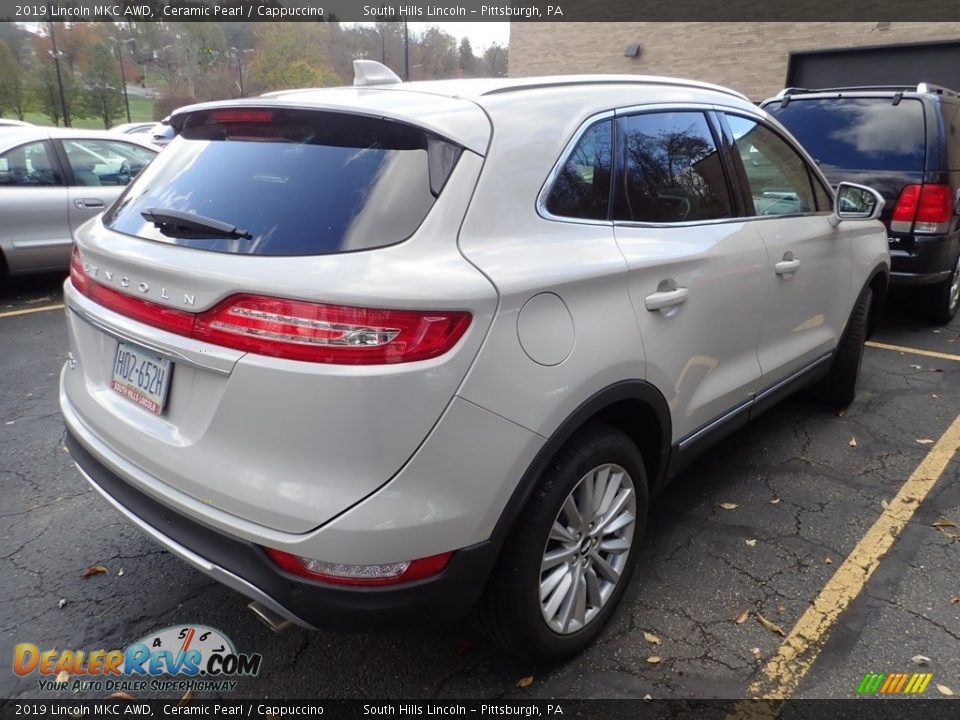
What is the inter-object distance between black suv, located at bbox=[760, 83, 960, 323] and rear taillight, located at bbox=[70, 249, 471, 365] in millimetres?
4986

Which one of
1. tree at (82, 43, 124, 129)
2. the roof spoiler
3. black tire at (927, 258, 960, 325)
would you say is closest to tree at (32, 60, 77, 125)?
tree at (82, 43, 124, 129)

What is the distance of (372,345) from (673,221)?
142 cm

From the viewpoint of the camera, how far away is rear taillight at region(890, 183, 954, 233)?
209 inches

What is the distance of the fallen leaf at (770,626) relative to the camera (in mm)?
2484

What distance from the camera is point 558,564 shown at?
2.18m

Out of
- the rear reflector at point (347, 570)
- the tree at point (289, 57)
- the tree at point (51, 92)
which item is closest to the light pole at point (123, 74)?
the tree at point (51, 92)

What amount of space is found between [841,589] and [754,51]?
17.6m

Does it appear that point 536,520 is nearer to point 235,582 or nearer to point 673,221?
point 235,582

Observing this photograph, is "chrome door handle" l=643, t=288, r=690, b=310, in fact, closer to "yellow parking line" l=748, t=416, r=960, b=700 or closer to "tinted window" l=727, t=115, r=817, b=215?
"tinted window" l=727, t=115, r=817, b=215

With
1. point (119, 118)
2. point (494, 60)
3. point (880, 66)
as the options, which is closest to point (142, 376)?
point (880, 66)

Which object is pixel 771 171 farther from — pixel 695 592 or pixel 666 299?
pixel 695 592

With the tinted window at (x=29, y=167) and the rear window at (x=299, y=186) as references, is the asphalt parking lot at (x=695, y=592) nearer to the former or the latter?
the rear window at (x=299, y=186)

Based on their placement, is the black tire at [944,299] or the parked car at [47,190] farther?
the parked car at [47,190]

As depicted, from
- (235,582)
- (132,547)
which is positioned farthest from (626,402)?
(132,547)
